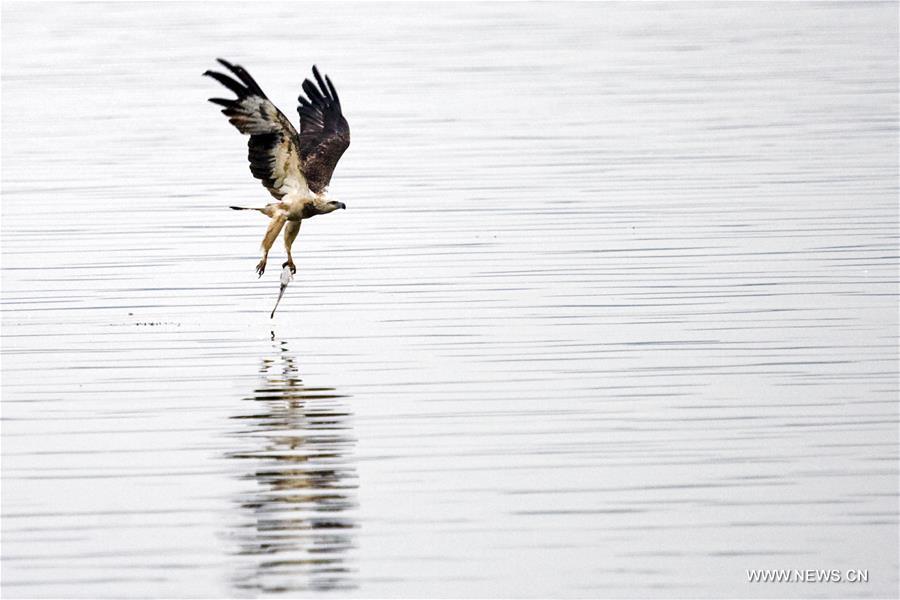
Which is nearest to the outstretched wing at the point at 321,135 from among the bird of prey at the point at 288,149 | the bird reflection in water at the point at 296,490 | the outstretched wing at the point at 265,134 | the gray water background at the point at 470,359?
the bird of prey at the point at 288,149

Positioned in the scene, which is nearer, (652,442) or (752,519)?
(752,519)

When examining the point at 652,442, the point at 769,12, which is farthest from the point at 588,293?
the point at 769,12

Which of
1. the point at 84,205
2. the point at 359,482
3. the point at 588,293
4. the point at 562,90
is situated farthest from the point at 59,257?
the point at 562,90

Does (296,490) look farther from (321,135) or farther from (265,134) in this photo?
(321,135)

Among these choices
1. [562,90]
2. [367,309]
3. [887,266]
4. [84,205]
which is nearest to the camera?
[367,309]

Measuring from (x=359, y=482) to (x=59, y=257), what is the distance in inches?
312

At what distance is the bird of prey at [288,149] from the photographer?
13.8 metres

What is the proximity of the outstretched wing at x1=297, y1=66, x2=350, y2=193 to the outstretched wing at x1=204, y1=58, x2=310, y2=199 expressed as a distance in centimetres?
30

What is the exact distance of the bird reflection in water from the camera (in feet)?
28.0

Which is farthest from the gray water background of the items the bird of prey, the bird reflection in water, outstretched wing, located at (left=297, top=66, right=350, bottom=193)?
outstretched wing, located at (left=297, top=66, right=350, bottom=193)

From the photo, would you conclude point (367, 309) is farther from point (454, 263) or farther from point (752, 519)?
point (752, 519)

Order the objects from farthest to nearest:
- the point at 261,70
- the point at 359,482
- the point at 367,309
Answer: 1. the point at 261,70
2. the point at 367,309
3. the point at 359,482

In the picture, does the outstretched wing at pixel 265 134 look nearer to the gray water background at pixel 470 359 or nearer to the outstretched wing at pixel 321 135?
the outstretched wing at pixel 321 135

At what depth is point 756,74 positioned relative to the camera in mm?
31641
